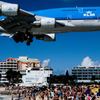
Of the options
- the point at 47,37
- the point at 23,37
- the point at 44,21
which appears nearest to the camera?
the point at 44,21

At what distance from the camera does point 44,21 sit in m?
48.4

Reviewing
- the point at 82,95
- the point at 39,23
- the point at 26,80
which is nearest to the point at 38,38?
the point at 39,23

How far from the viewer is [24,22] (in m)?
49.1

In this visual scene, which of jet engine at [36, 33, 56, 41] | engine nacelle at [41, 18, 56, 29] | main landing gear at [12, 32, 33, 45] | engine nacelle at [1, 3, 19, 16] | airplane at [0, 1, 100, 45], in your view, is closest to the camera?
engine nacelle at [1, 3, 19, 16]

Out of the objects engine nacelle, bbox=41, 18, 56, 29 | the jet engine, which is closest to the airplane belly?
engine nacelle, bbox=41, 18, 56, 29

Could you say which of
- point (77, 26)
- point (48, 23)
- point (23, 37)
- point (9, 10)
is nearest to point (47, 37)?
point (23, 37)

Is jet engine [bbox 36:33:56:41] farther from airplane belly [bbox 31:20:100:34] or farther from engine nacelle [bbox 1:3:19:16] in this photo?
engine nacelle [bbox 1:3:19:16]

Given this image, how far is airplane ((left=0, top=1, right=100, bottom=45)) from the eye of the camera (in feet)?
155

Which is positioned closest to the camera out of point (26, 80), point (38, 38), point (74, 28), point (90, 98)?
point (90, 98)

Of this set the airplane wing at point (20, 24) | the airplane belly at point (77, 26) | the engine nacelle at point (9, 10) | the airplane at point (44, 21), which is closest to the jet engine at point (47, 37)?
the airplane at point (44, 21)

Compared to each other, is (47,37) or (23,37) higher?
(47,37)

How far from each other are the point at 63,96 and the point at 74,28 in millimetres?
8005

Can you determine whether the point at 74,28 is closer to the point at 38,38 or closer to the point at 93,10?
the point at 93,10

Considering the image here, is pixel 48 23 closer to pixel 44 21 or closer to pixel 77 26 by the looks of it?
pixel 44 21
